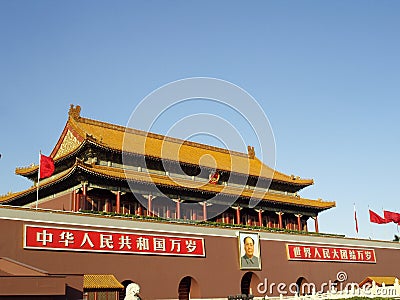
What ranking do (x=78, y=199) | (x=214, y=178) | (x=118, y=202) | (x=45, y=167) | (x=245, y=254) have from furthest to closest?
1. (x=214, y=178)
2. (x=245, y=254)
3. (x=118, y=202)
4. (x=78, y=199)
5. (x=45, y=167)

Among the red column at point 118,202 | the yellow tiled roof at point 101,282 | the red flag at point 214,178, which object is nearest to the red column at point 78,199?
the red column at point 118,202

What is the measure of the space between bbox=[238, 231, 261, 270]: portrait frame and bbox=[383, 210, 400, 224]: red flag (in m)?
13.2

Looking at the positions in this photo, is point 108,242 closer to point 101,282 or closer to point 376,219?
point 101,282

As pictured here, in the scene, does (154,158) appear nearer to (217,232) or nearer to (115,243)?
(217,232)

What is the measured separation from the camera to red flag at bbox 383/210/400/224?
1388 inches

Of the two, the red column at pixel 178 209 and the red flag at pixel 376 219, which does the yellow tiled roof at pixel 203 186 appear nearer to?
the red column at pixel 178 209

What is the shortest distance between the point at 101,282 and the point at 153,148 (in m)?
12.6

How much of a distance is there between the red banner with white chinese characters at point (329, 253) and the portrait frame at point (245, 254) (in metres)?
2.73

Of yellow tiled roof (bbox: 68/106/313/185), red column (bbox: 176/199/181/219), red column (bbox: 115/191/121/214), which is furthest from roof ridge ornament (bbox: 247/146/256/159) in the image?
red column (bbox: 115/191/121/214)

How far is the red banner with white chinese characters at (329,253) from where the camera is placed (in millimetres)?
28750

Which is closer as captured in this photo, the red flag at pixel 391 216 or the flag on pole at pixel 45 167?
the flag on pole at pixel 45 167

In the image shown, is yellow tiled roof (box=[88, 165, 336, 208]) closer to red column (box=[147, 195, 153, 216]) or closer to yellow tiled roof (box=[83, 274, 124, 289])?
red column (box=[147, 195, 153, 216])

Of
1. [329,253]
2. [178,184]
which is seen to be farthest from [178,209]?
[329,253]

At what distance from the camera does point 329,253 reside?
30.7 m
